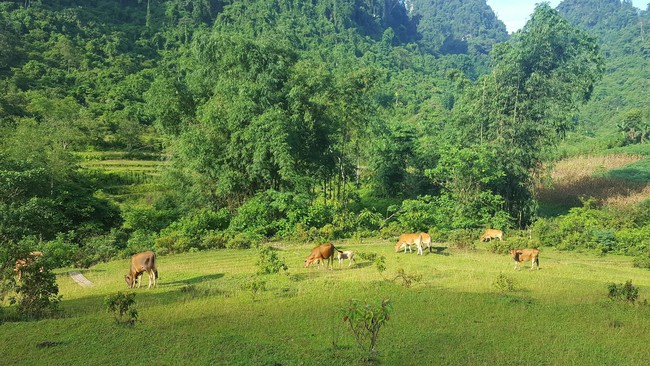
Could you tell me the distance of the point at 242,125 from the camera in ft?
97.5

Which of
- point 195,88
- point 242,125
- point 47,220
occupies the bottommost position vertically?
point 47,220

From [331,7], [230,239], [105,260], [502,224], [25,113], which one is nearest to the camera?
[105,260]

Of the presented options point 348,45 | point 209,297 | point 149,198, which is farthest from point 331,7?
point 209,297

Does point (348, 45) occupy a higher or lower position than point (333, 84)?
higher

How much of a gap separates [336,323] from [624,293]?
8.29 meters

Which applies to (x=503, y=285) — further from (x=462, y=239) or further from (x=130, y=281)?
(x=130, y=281)

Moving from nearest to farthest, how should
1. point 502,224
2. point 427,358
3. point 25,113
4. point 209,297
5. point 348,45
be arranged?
point 427,358 → point 209,297 → point 502,224 → point 25,113 → point 348,45

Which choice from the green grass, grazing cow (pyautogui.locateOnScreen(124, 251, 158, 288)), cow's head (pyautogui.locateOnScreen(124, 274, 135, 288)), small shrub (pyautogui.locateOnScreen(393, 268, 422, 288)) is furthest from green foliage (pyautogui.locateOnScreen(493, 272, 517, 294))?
cow's head (pyautogui.locateOnScreen(124, 274, 135, 288))

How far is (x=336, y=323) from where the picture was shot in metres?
10.9

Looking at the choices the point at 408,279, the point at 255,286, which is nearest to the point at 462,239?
the point at 408,279

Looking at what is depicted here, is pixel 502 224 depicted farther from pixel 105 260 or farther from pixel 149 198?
pixel 149 198

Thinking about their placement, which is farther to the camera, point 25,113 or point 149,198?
point 25,113

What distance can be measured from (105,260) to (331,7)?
423ft

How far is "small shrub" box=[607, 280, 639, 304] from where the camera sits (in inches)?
496
